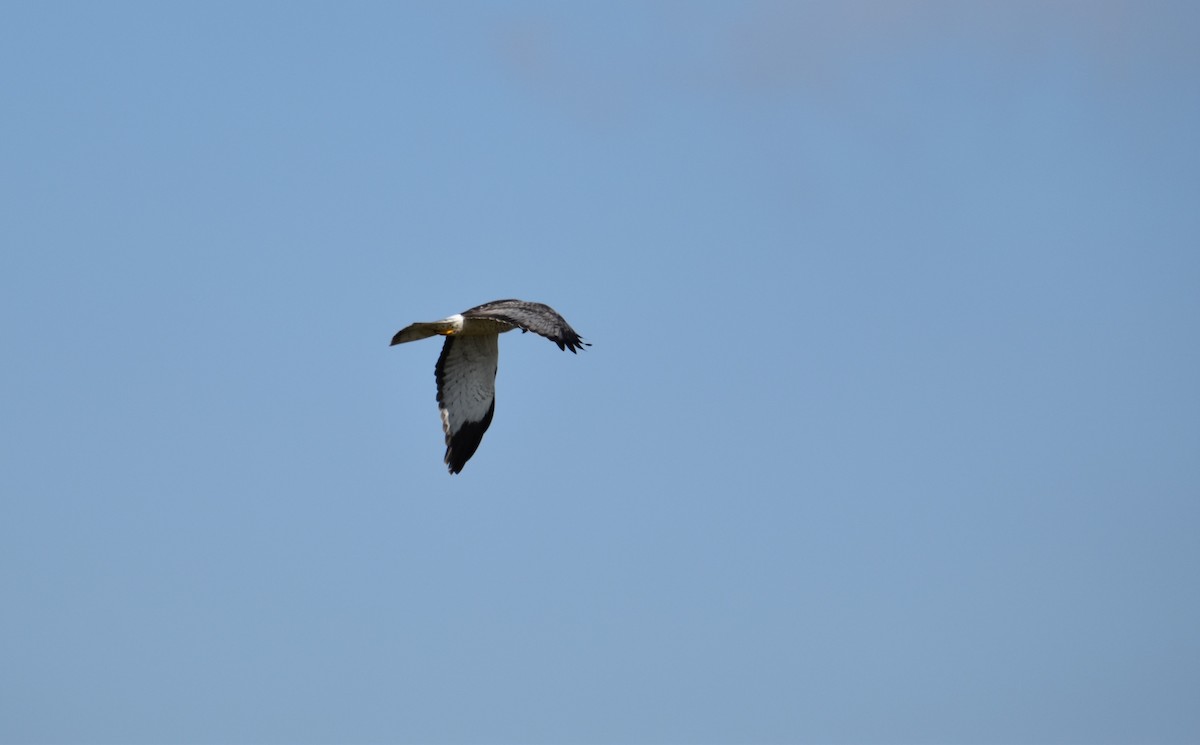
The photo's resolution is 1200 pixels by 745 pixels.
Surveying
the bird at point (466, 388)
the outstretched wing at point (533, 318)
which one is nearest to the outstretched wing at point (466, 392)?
the bird at point (466, 388)

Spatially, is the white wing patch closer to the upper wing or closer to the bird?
the bird

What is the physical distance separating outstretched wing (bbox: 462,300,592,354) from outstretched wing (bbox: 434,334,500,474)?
5.53ft

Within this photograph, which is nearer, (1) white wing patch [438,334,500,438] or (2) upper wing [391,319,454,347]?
(2) upper wing [391,319,454,347]

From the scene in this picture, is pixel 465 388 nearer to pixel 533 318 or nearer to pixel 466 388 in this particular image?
pixel 466 388

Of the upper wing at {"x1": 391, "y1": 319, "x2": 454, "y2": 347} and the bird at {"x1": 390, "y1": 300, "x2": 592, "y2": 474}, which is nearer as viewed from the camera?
the upper wing at {"x1": 391, "y1": 319, "x2": 454, "y2": 347}

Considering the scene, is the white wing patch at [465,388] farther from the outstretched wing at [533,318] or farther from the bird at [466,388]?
the outstretched wing at [533,318]

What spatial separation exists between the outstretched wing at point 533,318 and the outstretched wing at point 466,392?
1686 mm

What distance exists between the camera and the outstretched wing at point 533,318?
27.2 m

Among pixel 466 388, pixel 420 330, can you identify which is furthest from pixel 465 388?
pixel 420 330

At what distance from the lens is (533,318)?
93.1ft

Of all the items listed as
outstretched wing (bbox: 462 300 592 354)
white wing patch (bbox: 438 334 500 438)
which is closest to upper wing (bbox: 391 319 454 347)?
outstretched wing (bbox: 462 300 592 354)

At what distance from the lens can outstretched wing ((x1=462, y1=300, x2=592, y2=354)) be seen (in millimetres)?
27203

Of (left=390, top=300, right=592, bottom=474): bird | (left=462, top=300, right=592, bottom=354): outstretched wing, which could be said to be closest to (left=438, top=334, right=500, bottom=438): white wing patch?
(left=390, top=300, right=592, bottom=474): bird

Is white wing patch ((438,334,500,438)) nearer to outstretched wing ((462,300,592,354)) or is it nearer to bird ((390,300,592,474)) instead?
bird ((390,300,592,474))
